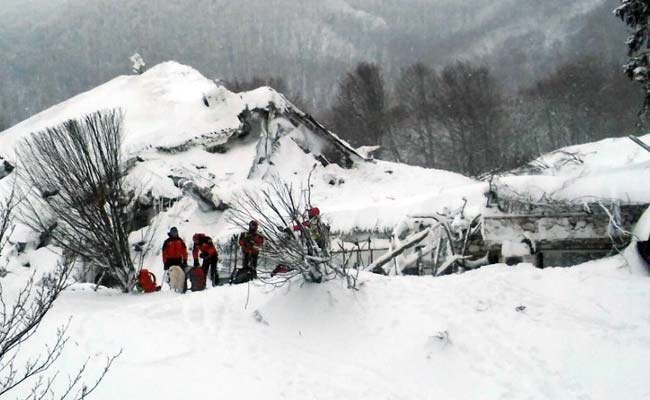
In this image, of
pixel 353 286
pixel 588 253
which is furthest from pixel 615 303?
pixel 353 286

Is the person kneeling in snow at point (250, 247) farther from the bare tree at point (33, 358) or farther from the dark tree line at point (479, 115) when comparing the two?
the dark tree line at point (479, 115)

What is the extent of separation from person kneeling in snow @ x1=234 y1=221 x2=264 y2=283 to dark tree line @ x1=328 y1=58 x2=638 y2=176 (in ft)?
96.0

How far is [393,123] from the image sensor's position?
45188mm

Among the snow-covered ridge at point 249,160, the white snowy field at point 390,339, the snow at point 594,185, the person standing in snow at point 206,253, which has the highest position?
the snow-covered ridge at point 249,160

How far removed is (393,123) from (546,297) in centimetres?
3817

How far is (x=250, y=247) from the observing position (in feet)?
33.1

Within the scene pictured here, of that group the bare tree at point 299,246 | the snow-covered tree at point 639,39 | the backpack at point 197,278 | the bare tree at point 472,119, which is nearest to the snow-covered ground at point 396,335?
the bare tree at point 299,246

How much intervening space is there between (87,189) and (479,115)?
3527 cm

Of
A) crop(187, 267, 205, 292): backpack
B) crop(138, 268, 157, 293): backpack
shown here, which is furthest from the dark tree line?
crop(138, 268, 157, 293): backpack

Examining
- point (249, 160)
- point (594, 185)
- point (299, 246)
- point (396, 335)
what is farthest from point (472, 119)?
point (396, 335)

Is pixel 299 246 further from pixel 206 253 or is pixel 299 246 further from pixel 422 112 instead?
pixel 422 112

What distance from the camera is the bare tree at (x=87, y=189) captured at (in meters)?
10.8

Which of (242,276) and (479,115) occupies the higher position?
(479,115)

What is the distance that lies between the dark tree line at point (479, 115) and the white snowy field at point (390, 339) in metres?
30.5
